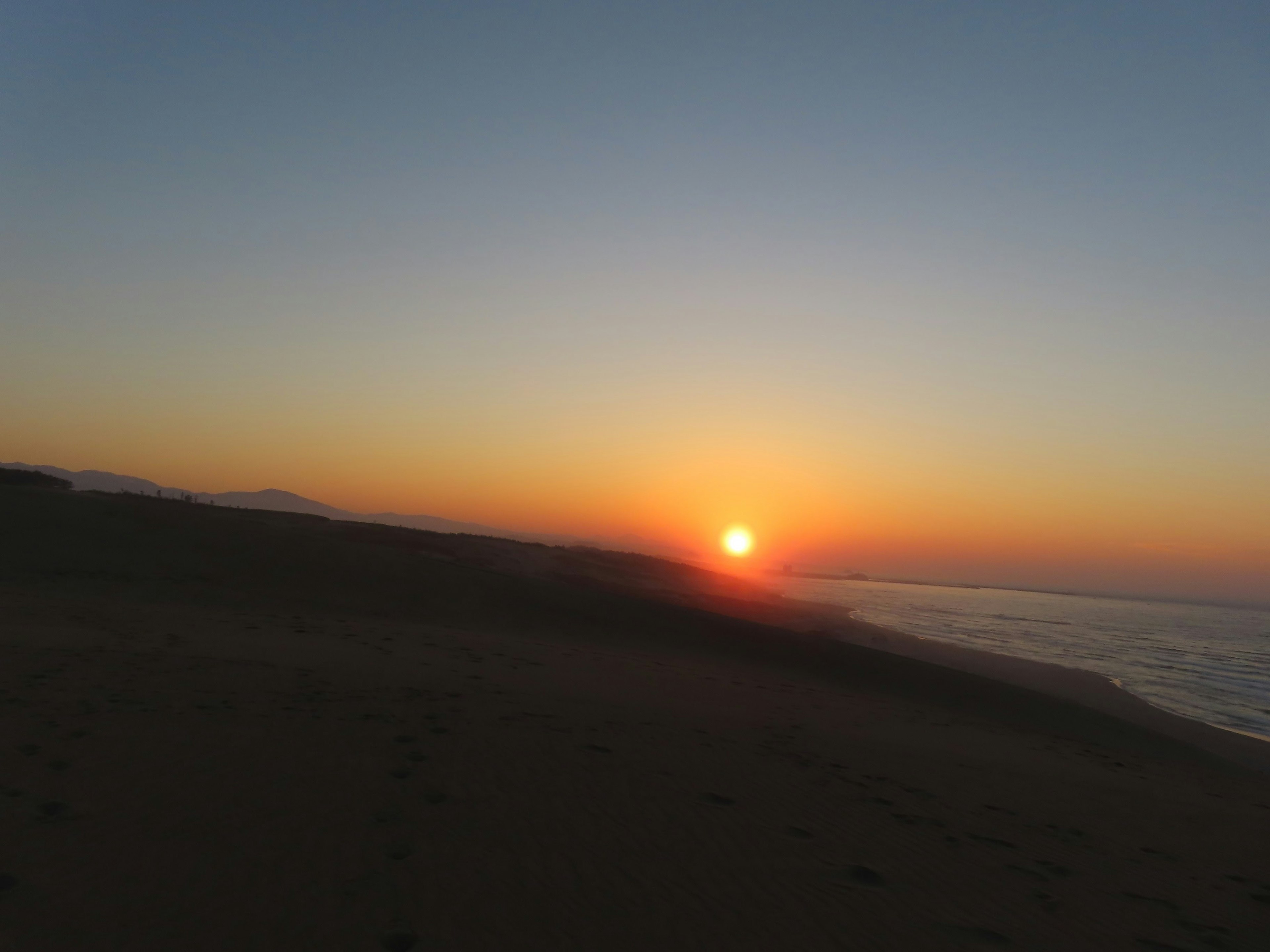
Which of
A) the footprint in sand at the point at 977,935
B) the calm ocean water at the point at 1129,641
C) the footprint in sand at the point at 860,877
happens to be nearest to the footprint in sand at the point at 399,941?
the footprint in sand at the point at 860,877

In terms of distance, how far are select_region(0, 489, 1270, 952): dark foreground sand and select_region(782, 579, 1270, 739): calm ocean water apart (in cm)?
1218

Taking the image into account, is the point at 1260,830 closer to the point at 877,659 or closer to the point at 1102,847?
the point at 1102,847

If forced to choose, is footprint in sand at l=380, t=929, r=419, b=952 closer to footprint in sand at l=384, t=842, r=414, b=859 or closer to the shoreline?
footprint in sand at l=384, t=842, r=414, b=859

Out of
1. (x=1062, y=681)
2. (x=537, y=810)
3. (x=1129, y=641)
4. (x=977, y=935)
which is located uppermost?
(x=537, y=810)

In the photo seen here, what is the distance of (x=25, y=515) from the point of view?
22.2 metres

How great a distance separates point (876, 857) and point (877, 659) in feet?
45.5

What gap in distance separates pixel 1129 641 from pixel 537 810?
1873 inches

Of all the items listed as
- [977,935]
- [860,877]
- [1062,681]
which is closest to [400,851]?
[860,877]

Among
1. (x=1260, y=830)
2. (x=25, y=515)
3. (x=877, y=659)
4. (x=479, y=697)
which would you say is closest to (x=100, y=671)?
(x=479, y=697)

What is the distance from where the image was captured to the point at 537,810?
18.5ft

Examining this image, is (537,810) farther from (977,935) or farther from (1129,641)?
(1129,641)

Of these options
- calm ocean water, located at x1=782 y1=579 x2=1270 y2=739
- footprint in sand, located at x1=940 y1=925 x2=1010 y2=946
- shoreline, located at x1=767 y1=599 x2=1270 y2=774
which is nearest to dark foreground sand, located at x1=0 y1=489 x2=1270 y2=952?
footprint in sand, located at x1=940 y1=925 x2=1010 y2=946

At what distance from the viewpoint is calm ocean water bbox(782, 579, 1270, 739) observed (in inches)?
925

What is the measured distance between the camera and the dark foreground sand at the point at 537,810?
13.0 ft
